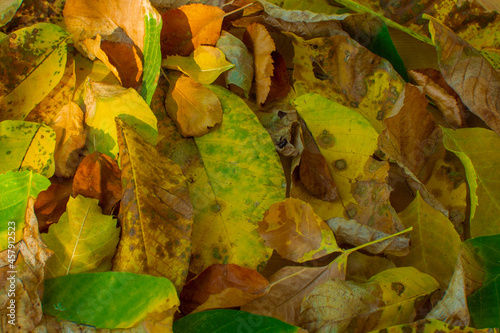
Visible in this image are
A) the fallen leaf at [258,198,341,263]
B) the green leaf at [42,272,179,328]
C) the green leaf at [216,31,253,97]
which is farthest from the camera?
the green leaf at [216,31,253,97]

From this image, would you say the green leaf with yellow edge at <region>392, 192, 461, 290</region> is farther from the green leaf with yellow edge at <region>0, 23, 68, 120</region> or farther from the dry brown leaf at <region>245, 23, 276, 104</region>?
the green leaf with yellow edge at <region>0, 23, 68, 120</region>

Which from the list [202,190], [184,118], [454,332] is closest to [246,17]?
[184,118]

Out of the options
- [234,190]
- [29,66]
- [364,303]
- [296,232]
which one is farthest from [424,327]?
[29,66]

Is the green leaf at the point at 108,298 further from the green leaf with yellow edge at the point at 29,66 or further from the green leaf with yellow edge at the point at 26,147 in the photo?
the green leaf with yellow edge at the point at 29,66

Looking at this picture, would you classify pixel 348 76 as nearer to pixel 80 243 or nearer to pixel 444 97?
pixel 444 97

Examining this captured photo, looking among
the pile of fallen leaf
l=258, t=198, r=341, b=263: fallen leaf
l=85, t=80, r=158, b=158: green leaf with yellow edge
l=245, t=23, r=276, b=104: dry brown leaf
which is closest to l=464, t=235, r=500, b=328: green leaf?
the pile of fallen leaf
